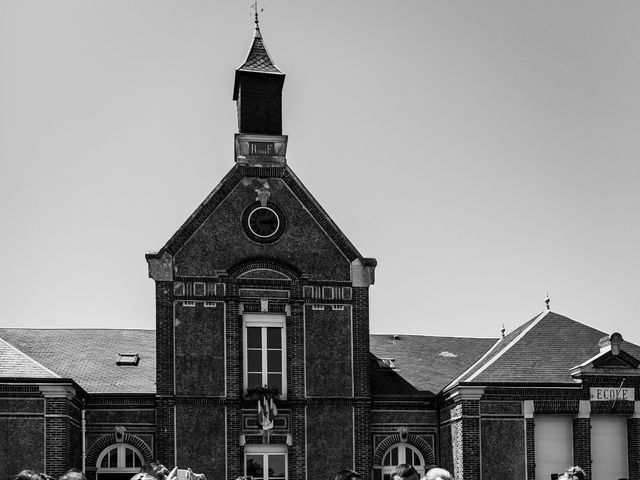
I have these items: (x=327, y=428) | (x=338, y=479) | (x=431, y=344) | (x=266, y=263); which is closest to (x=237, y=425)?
(x=327, y=428)

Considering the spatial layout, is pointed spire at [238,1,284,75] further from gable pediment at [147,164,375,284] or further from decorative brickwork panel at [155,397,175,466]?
decorative brickwork panel at [155,397,175,466]

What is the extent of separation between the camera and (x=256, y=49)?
34.4m

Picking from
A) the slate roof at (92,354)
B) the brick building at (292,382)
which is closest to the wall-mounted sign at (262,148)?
the brick building at (292,382)

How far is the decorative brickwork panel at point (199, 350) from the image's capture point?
3105 centimetres

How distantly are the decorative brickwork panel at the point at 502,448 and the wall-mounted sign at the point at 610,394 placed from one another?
2163 mm

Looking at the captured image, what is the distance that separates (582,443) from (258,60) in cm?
1435

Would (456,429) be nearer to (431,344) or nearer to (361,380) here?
(361,380)

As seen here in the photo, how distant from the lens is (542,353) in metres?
32.4

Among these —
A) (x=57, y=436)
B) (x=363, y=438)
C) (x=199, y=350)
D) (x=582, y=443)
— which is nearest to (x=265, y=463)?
(x=363, y=438)

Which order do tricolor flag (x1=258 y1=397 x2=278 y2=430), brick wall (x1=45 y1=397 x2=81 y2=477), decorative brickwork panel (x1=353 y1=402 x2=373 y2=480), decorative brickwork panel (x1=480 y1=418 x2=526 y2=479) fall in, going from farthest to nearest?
decorative brickwork panel (x1=353 y1=402 x2=373 y2=480) → tricolor flag (x1=258 y1=397 x2=278 y2=430) → decorative brickwork panel (x1=480 y1=418 x2=526 y2=479) → brick wall (x1=45 y1=397 x2=81 y2=477)

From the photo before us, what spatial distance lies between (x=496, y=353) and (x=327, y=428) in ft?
18.4

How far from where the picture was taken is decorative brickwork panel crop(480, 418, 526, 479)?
30797 mm

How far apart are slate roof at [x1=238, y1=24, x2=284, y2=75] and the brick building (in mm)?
1406

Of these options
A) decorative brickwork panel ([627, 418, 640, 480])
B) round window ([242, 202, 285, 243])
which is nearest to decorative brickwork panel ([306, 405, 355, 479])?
round window ([242, 202, 285, 243])
